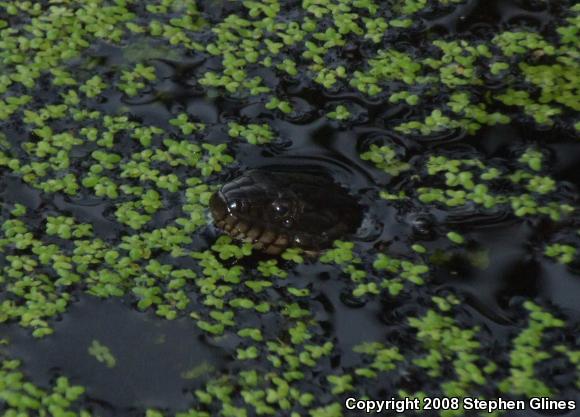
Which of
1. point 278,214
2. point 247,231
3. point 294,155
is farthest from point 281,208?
point 294,155

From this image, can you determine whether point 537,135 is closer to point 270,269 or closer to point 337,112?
point 337,112

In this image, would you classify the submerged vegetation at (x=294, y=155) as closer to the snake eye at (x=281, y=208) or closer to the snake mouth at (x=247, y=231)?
the snake mouth at (x=247, y=231)

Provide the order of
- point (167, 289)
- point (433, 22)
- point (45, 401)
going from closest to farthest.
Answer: point (45, 401) → point (167, 289) → point (433, 22)

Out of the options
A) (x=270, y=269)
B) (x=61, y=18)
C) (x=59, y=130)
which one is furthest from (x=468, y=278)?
(x=61, y=18)

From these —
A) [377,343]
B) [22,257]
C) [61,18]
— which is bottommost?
[377,343]

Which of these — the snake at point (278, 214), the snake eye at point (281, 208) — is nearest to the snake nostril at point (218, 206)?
the snake at point (278, 214)

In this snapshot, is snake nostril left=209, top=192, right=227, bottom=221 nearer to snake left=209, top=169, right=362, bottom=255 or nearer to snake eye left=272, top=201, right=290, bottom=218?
snake left=209, top=169, right=362, bottom=255

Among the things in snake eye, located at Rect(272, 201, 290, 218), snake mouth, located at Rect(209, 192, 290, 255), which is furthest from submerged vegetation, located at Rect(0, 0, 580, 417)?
snake eye, located at Rect(272, 201, 290, 218)
